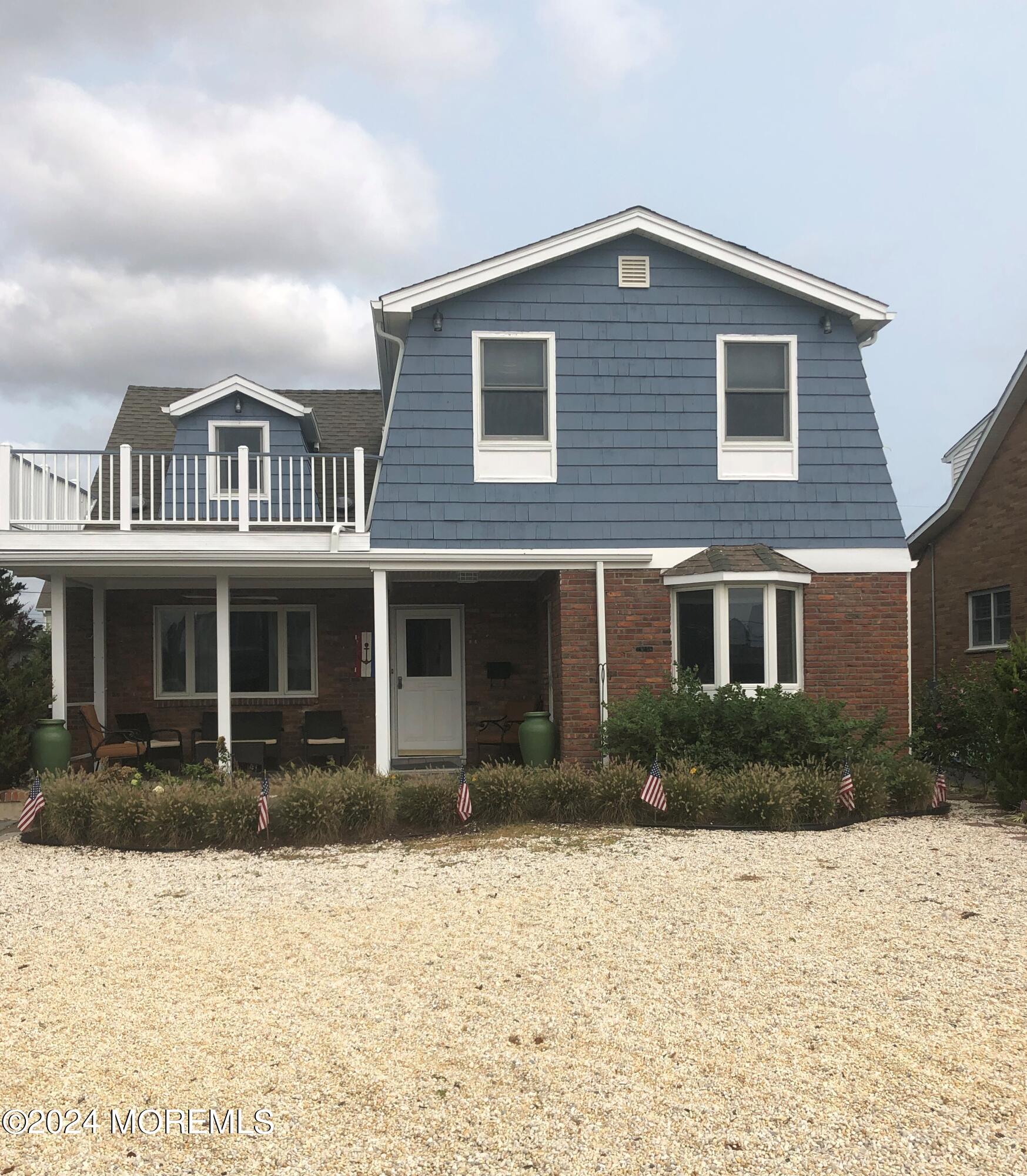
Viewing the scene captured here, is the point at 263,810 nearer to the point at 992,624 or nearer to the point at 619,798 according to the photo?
the point at 619,798

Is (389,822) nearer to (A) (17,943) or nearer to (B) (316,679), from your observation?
(A) (17,943)

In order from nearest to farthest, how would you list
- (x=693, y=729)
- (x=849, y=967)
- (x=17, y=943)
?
(x=849, y=967), (x=17, y=943), (x=693, y=729)

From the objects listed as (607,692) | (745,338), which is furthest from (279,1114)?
(745,338)

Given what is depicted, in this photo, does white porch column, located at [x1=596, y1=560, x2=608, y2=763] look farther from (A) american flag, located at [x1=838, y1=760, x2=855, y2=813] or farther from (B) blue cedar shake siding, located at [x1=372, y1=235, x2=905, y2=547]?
(A) american flag, located at [x1=838, y1=760, x2=855, y2=813]

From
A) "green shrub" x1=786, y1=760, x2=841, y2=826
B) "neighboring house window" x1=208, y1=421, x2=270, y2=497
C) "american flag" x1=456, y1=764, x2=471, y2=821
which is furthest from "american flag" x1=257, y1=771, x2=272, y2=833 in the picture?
"neighboring house window" x1=208, y1=421, x2=270, y2=497

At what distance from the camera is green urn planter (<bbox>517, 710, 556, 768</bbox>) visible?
471 inches

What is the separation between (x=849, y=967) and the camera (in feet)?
18.2

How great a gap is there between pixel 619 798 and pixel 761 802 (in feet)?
4.42

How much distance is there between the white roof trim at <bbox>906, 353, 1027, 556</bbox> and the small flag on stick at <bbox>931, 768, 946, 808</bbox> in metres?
5.64

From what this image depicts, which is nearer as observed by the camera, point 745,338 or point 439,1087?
point 439,1087

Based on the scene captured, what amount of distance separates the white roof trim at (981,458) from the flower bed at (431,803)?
665cm

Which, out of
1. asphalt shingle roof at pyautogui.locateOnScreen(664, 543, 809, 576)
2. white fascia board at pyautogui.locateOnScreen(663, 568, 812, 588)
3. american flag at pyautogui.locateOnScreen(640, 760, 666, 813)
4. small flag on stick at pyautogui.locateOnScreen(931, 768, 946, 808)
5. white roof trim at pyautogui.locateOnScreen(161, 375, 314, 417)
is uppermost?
white roof trim at pyautogui.locateOnScreen(161, 375, 314, 417)

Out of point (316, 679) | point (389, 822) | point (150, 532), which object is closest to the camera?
point (389, 822)

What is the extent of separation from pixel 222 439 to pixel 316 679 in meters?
4.03
